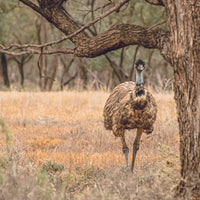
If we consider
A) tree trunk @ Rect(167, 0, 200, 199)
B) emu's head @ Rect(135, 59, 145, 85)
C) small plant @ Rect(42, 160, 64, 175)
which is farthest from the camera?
small plant @ Rect(42, 160, 64, 175)

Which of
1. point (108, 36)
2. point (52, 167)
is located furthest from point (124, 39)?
point (52, 167)

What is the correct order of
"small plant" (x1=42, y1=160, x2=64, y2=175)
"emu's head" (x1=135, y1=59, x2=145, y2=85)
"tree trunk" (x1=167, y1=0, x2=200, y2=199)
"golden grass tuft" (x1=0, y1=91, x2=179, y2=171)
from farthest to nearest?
"golden grass tuft" (x1=0, y1=91, x2=179, y2=171) → "small plant" (x1=42, y1=160, x2=64, y2=175) → "emu's head" (x1=135, y1=59, x2=145, y2=85) → "tree trunk" (x1=167, y1=0, x2=200, y2=199)

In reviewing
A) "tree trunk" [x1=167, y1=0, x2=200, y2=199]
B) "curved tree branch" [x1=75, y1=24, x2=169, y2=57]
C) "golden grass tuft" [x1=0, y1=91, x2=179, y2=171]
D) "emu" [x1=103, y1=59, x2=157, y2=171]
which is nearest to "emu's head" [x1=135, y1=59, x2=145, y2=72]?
"emu" [x1=103, y1=59, x2=157, y2=171]

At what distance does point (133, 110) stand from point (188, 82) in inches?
52.6

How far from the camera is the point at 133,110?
4930mm

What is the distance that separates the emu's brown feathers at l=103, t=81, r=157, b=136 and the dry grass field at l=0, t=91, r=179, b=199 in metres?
0.56

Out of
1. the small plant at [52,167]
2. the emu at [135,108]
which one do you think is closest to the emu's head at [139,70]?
the emu at [135,108]

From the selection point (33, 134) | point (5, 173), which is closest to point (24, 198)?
point (5, 173)

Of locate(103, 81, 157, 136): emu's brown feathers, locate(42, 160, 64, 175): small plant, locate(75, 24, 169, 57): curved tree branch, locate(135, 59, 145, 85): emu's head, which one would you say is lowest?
locate(42, 160, 64, 175): small plant

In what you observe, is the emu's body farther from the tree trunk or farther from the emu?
the tree trunk

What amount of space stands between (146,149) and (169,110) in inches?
169

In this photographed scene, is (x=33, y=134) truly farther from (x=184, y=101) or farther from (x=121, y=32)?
(x=184, y=101)

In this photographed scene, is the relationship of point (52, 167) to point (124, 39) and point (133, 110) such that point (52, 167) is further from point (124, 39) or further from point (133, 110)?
point (124, 39)

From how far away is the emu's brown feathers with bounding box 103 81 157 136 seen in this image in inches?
186
